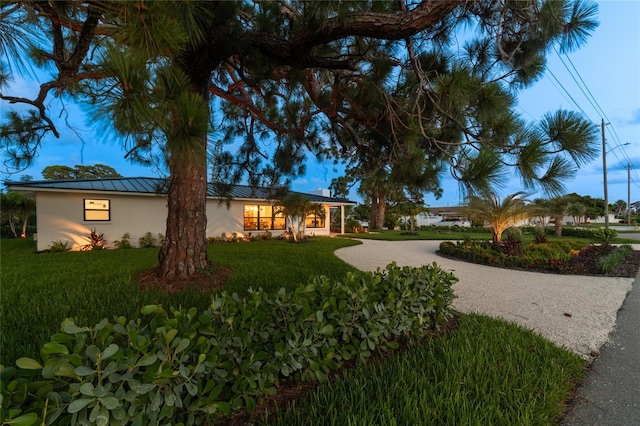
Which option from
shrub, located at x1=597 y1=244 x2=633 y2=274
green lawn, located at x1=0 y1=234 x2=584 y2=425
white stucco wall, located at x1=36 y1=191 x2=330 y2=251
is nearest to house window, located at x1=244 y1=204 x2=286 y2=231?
white stucco wall, located at x1=36 y1=191 x2=330 y2=251

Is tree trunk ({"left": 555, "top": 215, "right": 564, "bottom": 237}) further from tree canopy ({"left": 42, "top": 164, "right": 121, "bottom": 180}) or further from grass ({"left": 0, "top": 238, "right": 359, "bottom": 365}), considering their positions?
tree canopy ({"left": 42, "top": 164, "right": 121, "bottom": 180})

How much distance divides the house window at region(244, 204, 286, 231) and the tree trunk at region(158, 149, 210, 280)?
9916mm

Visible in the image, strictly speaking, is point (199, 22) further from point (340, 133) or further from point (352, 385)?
point (340, 133)

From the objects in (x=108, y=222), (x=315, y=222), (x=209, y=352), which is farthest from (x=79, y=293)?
(x=315, y=222)

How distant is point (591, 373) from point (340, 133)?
4.22 meters

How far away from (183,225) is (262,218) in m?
10.9

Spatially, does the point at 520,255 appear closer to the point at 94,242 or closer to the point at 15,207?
the point at 94,242

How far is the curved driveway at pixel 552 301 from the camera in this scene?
3150mm

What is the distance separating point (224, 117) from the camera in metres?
5.82

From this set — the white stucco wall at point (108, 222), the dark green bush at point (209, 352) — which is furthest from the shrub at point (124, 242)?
the dark green bush at point (209, 352)

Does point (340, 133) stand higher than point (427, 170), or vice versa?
point (340, 133)

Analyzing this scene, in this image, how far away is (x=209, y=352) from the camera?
4.85 ft

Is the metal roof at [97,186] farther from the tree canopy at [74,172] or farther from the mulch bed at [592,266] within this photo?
the tree canopy at [74,172]

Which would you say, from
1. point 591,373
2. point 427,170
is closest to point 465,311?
point 591,373
